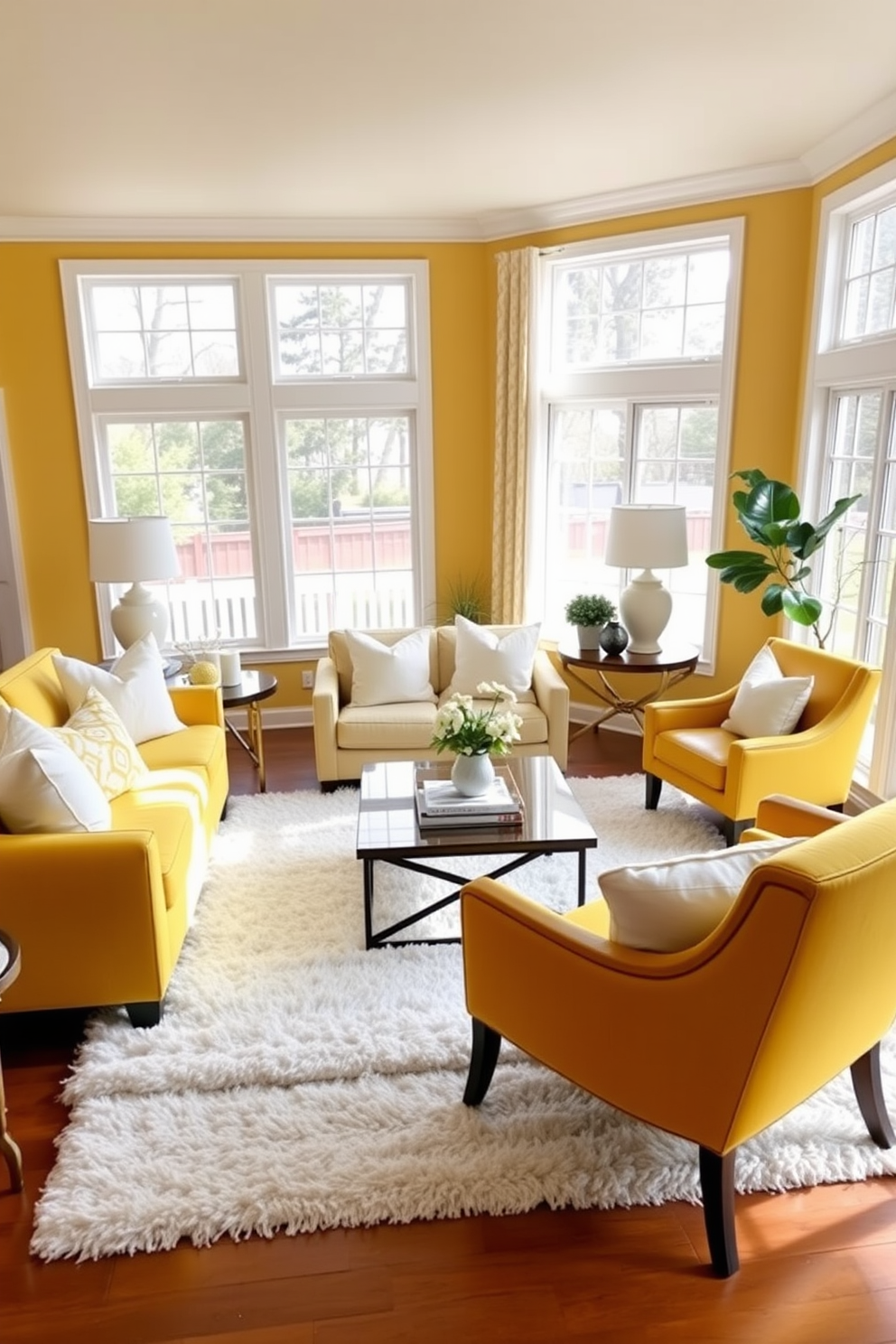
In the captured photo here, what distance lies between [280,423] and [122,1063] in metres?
3.99

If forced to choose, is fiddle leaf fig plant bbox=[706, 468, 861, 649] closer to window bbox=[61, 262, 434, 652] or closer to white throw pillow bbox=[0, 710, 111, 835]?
window bbox=[61, 262, 434, 652]

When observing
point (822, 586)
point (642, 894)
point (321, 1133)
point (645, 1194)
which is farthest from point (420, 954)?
point (822, 586)

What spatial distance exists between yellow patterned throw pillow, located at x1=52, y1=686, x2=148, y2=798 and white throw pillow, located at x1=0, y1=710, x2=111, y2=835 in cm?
28

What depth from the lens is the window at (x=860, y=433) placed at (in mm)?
4090

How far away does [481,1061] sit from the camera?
2.42 meters

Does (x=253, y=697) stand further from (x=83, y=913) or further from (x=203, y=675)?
(x=83, y=913)

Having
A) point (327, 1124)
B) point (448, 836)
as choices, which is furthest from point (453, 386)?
point (327, 1124)

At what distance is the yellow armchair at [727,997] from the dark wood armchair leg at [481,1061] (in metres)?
0.11

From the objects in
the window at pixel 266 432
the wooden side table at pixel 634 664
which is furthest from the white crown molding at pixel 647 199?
the wooden side table at pixel 634 664

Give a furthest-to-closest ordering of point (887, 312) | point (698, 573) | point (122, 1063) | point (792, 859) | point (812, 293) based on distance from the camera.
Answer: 1. point (698, 573)
2. point (812, 293)
3. point (887, 312)
4. point (122, 1063)
5. point (792, 859)

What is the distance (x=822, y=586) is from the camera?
15.9ft

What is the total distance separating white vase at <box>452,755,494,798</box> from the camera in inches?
131

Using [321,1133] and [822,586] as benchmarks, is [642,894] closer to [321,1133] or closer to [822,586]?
[321,1133]

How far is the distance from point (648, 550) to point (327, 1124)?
3216 mm
